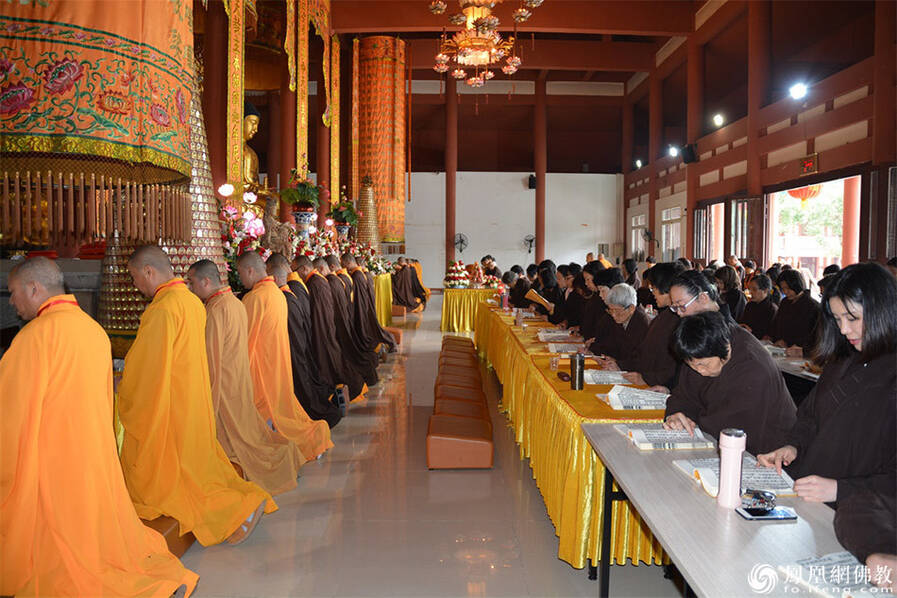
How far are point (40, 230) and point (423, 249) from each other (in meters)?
20.1

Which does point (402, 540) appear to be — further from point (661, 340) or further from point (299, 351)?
point (299, 351)

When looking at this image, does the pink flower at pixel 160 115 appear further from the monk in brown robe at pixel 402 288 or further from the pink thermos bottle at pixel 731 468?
the monk in brown robe at pixel 402 288

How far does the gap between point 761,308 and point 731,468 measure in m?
5.07

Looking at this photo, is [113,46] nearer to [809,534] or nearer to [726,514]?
[726,514]

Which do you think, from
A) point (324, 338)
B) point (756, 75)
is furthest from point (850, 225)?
point (324, 338)

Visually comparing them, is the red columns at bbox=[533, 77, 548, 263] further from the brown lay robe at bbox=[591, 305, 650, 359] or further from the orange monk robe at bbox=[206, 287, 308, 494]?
the orange monk robe at bbox=[206, 287, 308, 494]

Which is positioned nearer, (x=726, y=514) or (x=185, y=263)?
(x=726, y=514)

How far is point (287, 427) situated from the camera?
4.89m

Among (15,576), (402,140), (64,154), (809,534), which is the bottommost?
(15,576)

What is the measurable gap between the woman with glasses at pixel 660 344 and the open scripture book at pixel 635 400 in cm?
63

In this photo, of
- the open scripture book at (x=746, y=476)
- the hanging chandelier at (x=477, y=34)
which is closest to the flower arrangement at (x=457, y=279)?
the hanging chandelier at (x=477, y=34)

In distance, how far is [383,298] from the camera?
1294cm

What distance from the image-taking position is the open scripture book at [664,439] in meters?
2.45

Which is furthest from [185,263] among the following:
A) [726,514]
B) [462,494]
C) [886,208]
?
[886,208]
